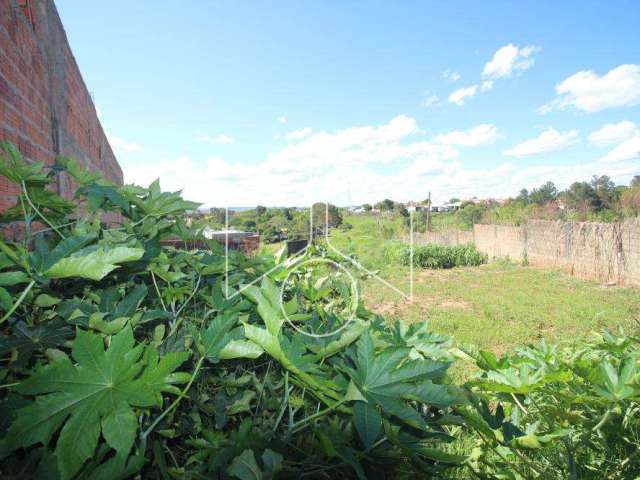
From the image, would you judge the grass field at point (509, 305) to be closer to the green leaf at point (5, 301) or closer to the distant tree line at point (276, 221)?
the distant tree line at point (276, 221)

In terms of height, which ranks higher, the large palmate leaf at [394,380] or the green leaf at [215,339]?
the green leaf at [215,339]

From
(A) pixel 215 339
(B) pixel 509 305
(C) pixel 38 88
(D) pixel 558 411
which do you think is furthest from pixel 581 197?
(A) pixel 215 339

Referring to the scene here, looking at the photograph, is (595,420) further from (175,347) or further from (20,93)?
(20,93)

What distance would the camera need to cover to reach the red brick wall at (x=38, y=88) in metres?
1.81

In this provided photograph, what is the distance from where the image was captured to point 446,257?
16406 millimetres

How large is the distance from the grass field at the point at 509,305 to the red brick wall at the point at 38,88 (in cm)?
307

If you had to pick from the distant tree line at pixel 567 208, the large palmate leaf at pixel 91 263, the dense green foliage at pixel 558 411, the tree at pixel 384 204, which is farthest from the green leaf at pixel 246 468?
the distant tree line at pixel 567 208

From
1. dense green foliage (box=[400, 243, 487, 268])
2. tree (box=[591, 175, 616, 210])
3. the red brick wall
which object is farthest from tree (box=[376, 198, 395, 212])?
tree (box=[591, 175, 616, 210])

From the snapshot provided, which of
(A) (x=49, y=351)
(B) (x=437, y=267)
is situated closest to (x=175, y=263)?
(A) (x=49, y=351)

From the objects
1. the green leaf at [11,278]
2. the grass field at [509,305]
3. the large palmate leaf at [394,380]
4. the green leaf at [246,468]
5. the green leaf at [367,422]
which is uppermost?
the green leaf at [11,278]

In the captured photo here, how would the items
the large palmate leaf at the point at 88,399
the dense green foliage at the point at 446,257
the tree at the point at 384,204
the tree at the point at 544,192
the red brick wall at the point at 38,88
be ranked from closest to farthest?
the large palmate leaf at the point at 88,399 < the tree at the point at 384,204 < the red brick wall at the point at 38,88 < the dense green foliage at the point at 446,257 < the tree at the point at 544,192

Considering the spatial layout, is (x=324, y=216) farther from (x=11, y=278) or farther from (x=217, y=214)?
(x=11, y=278)

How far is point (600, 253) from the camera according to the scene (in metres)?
11.0

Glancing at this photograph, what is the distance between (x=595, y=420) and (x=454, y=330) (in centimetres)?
596
